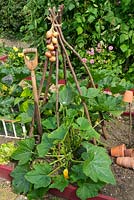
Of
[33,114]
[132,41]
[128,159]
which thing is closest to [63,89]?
[33,114]

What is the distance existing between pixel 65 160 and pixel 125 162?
572 millimetres

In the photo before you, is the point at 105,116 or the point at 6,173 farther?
the point at 105,116

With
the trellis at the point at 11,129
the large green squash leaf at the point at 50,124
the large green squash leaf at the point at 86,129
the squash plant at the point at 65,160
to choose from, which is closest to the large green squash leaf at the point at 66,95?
the squash plant at the point at 65,160

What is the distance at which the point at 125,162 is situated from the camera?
3551 mm

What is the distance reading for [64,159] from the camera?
355cm

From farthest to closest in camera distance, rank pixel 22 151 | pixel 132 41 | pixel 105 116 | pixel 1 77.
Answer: pixel 132 41 → pixel 1 77 → pixel 105 116 → pixel 22 151

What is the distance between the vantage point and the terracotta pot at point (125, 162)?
11.6 feet

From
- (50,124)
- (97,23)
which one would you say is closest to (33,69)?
(50,124)

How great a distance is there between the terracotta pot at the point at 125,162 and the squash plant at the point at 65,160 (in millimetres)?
268

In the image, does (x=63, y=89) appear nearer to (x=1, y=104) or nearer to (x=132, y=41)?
(x=1, y=104)

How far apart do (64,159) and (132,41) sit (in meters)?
2.43

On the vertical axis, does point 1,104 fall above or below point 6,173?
above

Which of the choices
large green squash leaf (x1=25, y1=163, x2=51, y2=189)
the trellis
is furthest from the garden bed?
large green squash leaf (x1=25, y1=163, x2=51, y2=189)

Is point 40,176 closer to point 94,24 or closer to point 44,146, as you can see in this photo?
point 44,146
